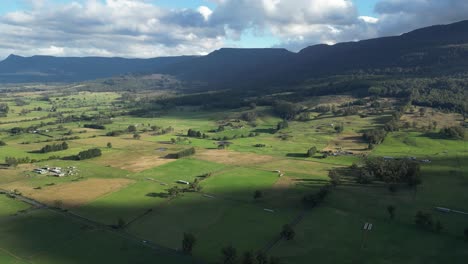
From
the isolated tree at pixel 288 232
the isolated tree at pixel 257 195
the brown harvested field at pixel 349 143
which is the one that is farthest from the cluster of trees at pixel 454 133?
the isolated tree at pixel 288 232

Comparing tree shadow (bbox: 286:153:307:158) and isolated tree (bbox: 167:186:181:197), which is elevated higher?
tree shadow (bbox: 286:153:307:158)

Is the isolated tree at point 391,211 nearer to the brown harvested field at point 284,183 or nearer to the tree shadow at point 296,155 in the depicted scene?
the brown harvested field at point 284,183

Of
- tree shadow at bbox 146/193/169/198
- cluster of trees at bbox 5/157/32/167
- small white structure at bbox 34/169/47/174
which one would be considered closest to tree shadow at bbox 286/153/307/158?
tree shadow at bbox 146/193/169/198

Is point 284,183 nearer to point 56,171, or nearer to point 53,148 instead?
point 56,171

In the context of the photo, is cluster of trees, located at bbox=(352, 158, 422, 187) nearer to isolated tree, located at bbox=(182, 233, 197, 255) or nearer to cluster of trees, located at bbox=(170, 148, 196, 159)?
isolated tree, located at bbox=(182, 233, 197, 255)

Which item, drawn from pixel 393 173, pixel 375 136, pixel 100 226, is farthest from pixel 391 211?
pixel 375 136

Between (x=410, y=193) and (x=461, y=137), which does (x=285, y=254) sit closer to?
(x=410, y=193)
